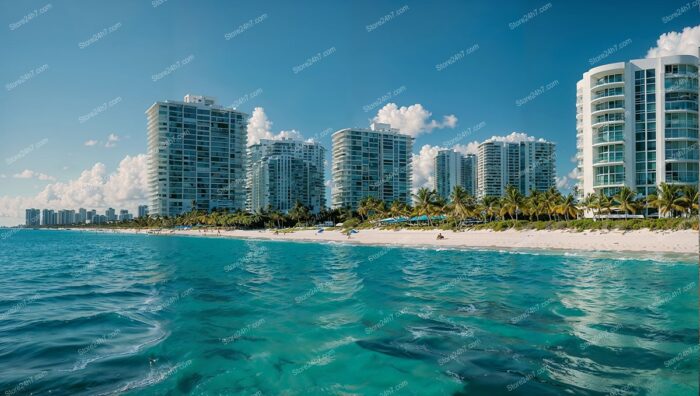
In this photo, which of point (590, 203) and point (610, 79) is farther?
point (610, 79)

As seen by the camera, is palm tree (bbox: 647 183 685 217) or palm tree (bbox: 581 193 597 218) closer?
palm tree (bbox: 647 183 685 217)

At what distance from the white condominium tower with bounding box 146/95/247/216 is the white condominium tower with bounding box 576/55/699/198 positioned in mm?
144909

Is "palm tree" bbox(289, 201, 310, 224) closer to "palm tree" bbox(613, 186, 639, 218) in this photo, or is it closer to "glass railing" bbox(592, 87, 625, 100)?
"glass railing" bbox(592, 87, 625, 100)

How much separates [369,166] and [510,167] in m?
71.0

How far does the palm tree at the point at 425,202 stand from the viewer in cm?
9038

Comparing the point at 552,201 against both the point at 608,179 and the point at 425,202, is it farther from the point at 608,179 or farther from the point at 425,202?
the point at 425,202

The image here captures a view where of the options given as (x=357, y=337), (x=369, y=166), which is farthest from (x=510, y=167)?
(x=357, y=337)

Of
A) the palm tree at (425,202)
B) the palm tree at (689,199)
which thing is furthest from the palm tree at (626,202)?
the palm tree at (425,202)

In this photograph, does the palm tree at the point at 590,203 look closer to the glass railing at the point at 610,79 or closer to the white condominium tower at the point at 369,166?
the glass railing at the point at 610,79

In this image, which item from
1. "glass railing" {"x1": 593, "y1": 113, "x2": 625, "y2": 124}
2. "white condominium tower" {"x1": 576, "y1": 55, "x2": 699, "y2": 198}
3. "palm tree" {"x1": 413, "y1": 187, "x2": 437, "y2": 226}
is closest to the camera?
"white condominium tower" {"x1": 576, "y1": 55, "x2": 699, "y2": 198}

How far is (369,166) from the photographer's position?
178 meters

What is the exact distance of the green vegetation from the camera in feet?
183

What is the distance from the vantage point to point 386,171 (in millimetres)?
180000

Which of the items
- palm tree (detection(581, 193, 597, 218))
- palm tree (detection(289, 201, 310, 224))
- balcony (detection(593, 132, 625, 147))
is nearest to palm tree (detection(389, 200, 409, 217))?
palm tree (detection(289, 201, 310, 224))
